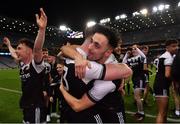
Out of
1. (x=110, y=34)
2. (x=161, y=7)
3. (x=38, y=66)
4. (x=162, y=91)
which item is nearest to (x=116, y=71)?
(x=110, y=34)

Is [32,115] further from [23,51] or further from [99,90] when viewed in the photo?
[99,90]

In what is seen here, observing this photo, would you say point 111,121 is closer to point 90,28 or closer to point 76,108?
point 76,108

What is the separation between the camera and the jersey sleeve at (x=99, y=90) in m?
2.74

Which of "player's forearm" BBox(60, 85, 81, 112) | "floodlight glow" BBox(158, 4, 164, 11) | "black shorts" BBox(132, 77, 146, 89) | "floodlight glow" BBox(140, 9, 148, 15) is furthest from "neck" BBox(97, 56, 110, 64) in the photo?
"floodlight glow" BBox(140, 9, 148, 15)

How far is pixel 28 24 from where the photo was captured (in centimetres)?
8538

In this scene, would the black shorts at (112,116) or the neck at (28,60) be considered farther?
the neck at (28,60)

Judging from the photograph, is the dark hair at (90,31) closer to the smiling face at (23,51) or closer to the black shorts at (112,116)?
the black shorts at (112,116)

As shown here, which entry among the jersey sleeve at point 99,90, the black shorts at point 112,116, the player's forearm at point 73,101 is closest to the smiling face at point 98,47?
the jersey sleeve at point 99,90

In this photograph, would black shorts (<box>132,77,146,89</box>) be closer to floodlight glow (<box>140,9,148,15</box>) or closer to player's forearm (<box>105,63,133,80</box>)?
player's forearm (<box>105,63,133,80</box>)

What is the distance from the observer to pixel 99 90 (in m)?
2.73

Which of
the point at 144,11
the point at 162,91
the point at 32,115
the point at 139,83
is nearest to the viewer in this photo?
the point at 32,115

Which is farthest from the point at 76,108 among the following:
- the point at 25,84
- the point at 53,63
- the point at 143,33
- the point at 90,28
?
the point at 143,33

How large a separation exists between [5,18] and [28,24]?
9.03 metres

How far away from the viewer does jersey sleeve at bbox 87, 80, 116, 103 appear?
274 centimetres
